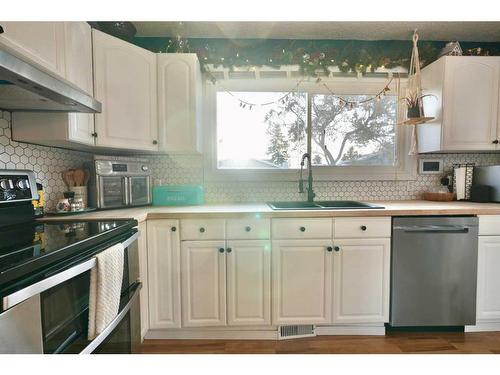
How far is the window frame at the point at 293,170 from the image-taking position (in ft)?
7.48

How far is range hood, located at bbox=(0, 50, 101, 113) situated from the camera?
83 centimetres


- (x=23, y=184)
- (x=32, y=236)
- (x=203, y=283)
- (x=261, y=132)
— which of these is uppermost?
(x=261, y=132)

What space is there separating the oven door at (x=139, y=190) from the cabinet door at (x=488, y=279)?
2.43 meters

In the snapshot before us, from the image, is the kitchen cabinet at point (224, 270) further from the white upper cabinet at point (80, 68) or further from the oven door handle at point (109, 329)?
the white upper cabinet at point (80, 68)

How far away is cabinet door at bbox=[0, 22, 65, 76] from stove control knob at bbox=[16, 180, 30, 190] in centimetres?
60

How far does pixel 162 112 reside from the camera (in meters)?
1.92

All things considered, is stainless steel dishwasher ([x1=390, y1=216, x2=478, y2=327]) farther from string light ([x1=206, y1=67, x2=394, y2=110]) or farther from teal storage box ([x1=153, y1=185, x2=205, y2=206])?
teal storage box ([x1=153, y1=185, x2=205, y2=206])

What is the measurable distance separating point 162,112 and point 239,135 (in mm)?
702

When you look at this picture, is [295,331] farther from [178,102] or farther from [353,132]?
[178,102]

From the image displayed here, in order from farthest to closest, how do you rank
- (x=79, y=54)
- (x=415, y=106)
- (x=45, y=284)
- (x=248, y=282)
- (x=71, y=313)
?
(x=415, y=106)
(x=248, y=282)
(x=79, y=54)
(x=71, y=313)
(x=45, y=284)

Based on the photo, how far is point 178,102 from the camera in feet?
6.32

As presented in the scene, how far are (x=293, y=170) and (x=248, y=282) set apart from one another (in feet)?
3.48

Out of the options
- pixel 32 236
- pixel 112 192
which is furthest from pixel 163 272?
pixel 32 236

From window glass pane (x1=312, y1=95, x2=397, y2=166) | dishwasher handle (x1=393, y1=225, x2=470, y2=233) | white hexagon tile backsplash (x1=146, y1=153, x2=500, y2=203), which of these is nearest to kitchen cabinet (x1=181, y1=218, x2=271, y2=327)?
white hexagon tile backsplash (x1=146, y1=153, x2=500, y2=203)
